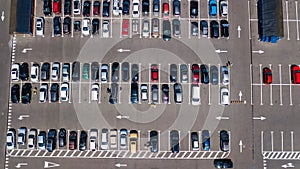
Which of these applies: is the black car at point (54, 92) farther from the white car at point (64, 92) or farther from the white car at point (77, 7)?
the white car at point (77, 7)

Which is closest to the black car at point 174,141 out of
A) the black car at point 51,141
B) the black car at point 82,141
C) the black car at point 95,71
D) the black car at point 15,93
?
the black car at point 82,141

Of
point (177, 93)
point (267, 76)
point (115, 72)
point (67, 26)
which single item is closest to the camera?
point (177, 93)

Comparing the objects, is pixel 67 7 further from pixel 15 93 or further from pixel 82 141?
pixel 82 141

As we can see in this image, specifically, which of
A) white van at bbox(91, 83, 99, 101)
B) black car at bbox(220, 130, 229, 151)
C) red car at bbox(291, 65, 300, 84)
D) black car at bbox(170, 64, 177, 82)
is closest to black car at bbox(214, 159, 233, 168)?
black car at bbox(220, 130, 229, 151)

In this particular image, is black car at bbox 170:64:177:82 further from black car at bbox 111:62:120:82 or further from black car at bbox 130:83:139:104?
black car at bbox 111:62:120:82

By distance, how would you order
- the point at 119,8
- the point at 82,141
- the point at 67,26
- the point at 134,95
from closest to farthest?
the point at 82,141 → the point at 134,95 → the point at 67,26 → the point at 119,8

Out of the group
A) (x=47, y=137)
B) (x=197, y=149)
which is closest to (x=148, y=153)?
(x=197, y=149)

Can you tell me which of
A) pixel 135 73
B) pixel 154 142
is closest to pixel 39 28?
pixel 135 73
